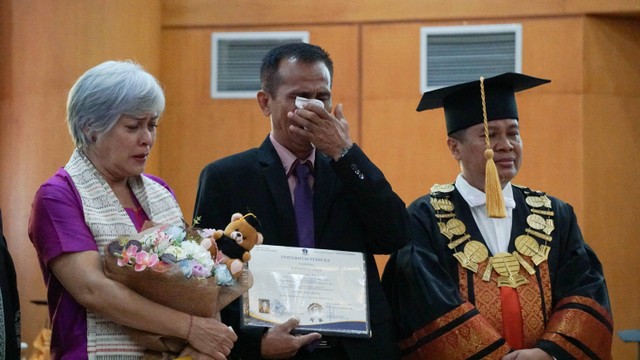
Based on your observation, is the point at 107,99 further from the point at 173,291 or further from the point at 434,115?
the point at 434,115

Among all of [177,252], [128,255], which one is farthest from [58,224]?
[177,252]

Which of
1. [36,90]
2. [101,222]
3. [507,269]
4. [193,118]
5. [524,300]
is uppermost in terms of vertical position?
[36,90]

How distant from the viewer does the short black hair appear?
3.79 metres

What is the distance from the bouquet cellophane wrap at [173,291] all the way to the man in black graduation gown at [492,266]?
39.1 inches

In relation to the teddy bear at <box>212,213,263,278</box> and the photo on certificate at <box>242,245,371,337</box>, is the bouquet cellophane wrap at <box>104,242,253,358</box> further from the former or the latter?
the photo on certificate at <box>242,245,371,337</box>

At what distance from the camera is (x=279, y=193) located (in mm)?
3721

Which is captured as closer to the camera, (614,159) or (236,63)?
(614,159)

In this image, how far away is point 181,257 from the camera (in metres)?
3.02

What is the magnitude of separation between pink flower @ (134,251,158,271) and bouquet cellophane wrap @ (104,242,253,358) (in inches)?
1.0

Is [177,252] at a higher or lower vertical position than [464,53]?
lower

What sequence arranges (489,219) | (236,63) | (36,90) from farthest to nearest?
(236,63)
(36,90)
(489,219)

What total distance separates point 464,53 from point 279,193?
3.71 metres

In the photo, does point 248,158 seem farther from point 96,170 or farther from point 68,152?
point 68,152

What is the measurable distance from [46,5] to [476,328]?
4343 millimetres
